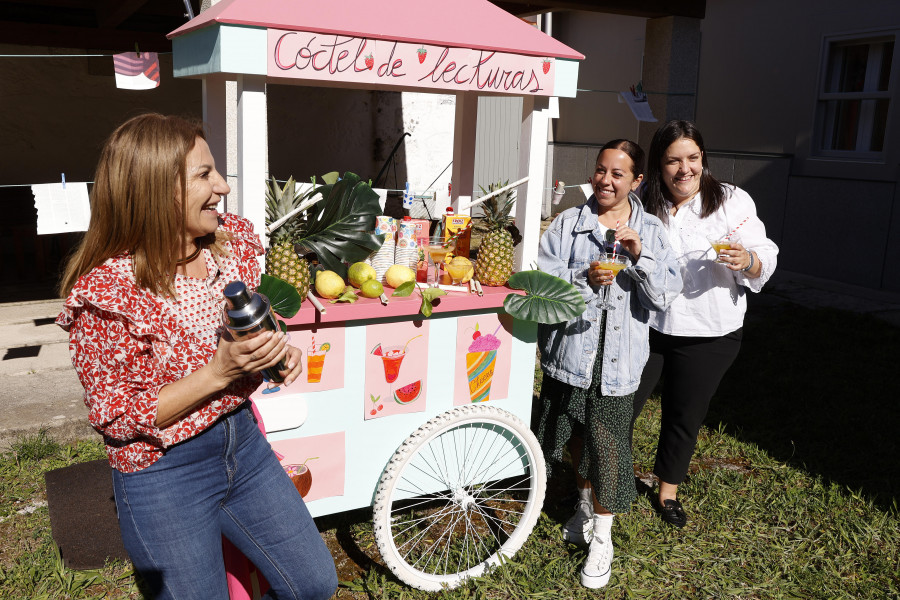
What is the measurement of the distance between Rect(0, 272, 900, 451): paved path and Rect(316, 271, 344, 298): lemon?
2.41m

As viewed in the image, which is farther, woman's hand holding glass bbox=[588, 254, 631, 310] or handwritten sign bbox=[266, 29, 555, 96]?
woman's hand holding glass bbox=[588, 254, 631, 310]

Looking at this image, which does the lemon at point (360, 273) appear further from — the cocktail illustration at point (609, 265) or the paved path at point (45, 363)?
the paved path at point (45, 363)

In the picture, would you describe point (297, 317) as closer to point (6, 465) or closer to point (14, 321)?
point (6, 465)

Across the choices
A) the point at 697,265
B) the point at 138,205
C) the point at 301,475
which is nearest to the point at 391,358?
the point at 301,475

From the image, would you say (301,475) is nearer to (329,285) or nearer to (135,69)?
(329,285)

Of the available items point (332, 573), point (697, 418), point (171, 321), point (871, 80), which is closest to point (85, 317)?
point (171, 321)

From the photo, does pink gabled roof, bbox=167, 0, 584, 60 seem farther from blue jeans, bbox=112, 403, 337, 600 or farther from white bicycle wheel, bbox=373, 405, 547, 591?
white bicycle wheel, bbox=373, 405, 547, 591

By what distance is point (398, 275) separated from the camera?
2.77 metres

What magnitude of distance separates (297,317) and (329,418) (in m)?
0.42

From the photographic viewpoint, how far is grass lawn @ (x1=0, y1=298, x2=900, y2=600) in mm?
2889

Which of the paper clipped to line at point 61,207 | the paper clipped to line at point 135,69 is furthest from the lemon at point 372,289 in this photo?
the paper clipped to line at point 135,69

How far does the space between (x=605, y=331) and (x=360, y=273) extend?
969mm

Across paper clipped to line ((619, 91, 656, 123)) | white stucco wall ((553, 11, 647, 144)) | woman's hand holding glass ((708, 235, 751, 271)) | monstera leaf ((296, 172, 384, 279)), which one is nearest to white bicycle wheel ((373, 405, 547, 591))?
monstera leaf ((296, 172, 384, 279))

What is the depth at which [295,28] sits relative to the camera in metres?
2.27
